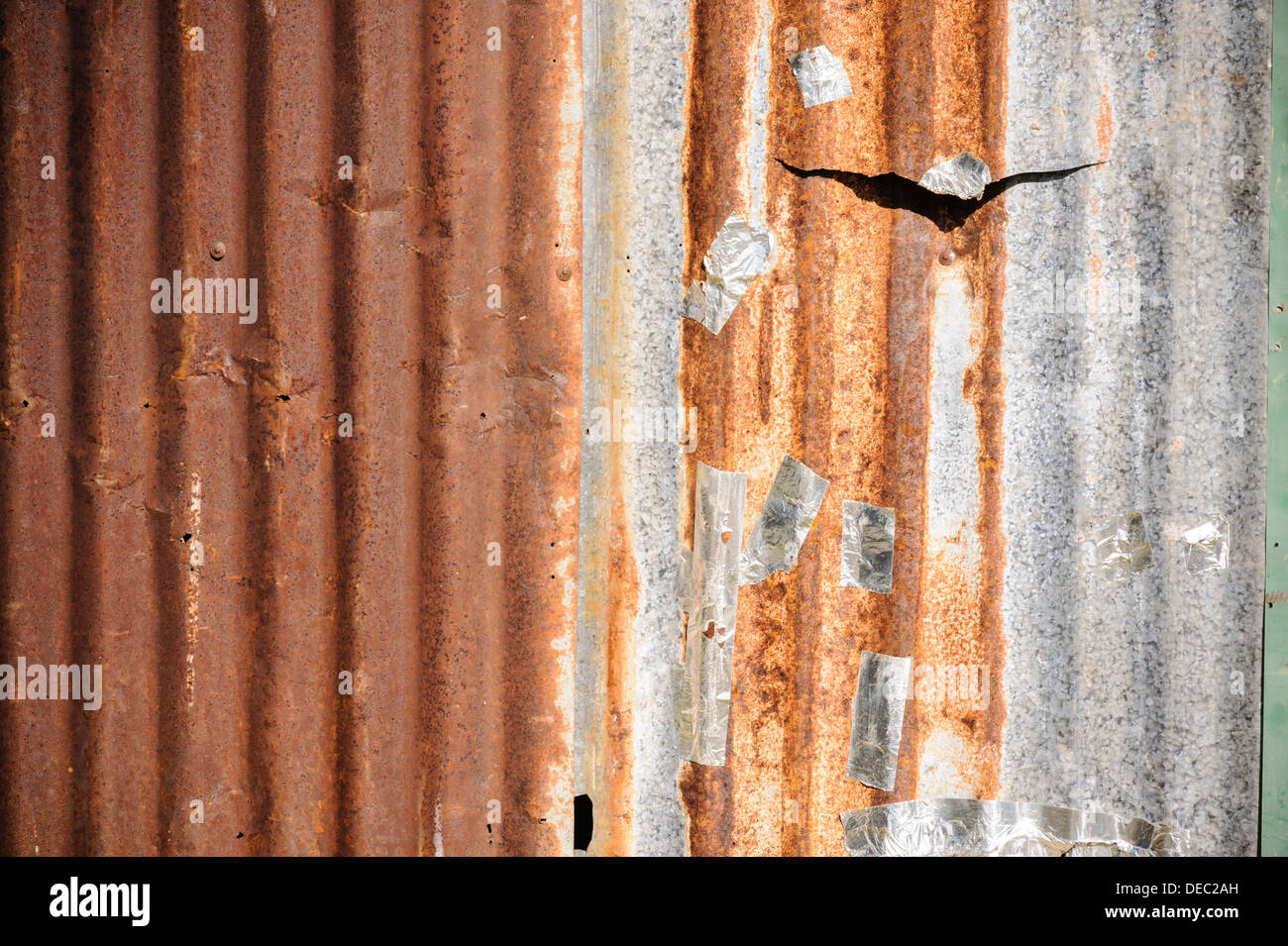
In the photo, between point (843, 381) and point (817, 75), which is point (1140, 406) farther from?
point (817, 75)

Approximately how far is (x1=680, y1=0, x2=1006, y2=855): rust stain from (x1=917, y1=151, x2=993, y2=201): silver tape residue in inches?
0.9

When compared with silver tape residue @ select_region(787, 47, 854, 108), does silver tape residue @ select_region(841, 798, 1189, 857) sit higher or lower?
lower

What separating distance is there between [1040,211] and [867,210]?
0.33 metres

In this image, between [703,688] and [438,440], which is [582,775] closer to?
[703,688]

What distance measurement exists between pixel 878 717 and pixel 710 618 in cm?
37

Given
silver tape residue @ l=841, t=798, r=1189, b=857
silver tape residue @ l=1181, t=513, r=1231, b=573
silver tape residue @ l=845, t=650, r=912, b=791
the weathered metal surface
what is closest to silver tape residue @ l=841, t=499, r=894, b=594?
silver tape residue @ l=845, t=650, r=912, b=791

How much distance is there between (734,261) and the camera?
1.11m

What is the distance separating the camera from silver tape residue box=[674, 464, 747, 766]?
1.13 meters

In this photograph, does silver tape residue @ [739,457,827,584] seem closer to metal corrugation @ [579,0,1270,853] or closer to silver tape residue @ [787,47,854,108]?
metal corrugation @ [579,0,1270,853]

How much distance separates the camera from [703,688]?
114cm

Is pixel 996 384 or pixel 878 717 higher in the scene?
pixel 996 384

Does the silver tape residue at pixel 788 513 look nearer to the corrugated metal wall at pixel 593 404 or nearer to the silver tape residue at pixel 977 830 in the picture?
the corrugated metal wall at pixel 593 404

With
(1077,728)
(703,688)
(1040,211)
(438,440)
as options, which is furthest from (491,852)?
(1040,211)

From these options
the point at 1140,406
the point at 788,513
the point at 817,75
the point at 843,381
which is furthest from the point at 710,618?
the point at 817,75
